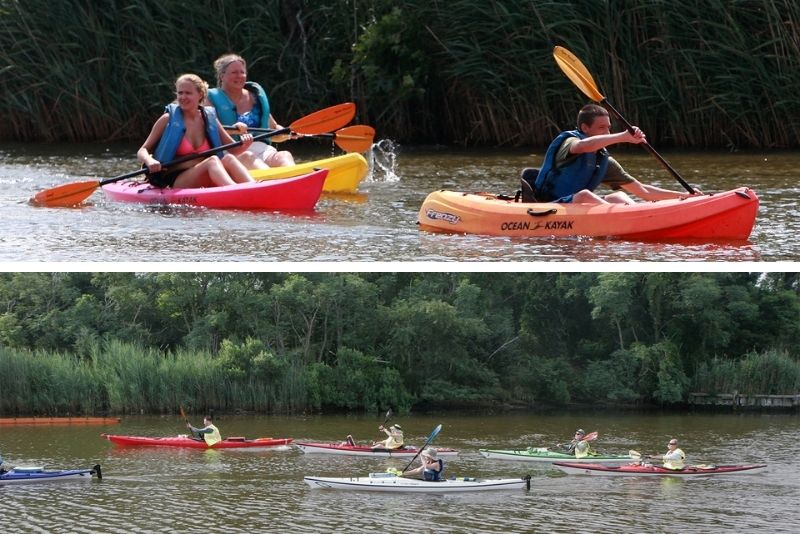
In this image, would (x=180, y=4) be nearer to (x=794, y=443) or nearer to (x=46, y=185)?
(x=46, y=185)

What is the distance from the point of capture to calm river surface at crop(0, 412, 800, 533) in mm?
9102

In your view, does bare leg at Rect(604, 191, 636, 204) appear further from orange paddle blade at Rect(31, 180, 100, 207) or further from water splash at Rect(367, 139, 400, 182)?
orange paddle blade at Rect(31, 180, 100, 207)

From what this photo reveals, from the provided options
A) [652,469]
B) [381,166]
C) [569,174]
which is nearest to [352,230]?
[569,174]

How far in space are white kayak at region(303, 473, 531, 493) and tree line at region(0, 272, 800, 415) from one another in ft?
25.0

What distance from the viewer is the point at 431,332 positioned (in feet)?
68.5

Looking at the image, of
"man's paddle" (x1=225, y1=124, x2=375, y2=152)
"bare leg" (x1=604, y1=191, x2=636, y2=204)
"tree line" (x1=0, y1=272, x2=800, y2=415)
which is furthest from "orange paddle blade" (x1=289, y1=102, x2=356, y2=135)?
"tree line" (x1=0, y1=272, x2=800, y2=415)

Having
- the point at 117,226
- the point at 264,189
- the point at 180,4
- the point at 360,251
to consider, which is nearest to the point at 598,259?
the point at 360,251

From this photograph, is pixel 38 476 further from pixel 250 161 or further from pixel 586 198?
pixel 586 198

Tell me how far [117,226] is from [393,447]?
16.4 ft

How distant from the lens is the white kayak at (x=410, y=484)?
10258 mm

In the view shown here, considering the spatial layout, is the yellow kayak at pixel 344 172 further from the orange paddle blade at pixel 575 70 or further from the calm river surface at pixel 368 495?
the calm river surface at pixel 368 495

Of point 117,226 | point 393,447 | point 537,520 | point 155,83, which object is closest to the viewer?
point 117,226

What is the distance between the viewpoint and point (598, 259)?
729 cm

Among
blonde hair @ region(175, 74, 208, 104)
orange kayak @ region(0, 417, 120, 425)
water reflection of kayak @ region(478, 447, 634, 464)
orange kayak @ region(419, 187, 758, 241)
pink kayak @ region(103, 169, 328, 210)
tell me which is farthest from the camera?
orange kayak @ region(0, 417, 120, 425)
